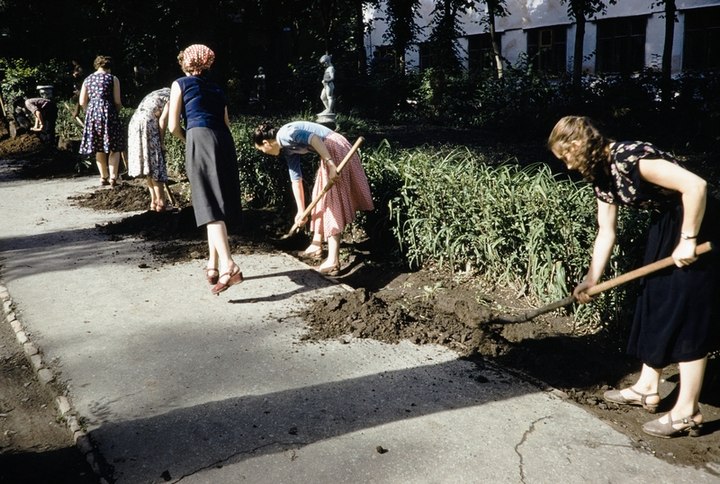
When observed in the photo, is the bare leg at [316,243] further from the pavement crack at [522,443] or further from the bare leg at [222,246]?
the pavement crack at [522,443]

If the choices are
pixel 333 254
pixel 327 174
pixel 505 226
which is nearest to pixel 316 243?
pixel 333 254

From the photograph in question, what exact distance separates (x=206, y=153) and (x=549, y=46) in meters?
19.4

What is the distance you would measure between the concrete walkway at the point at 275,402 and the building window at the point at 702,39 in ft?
54.3

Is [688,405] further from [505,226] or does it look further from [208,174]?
[208,174]

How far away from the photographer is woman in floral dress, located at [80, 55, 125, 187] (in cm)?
933

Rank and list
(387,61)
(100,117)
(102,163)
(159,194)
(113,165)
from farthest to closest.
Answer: (387,61) → (102,163) → (113,165) → (100,117) → (159,194)

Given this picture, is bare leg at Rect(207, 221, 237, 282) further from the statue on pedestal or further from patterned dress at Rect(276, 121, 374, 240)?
the statue on pedestal

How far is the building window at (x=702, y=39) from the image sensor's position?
1795cm

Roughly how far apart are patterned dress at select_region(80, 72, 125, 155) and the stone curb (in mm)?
4546

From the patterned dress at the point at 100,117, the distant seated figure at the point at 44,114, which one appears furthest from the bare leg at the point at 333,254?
the distant seated figure at the point at 44,114

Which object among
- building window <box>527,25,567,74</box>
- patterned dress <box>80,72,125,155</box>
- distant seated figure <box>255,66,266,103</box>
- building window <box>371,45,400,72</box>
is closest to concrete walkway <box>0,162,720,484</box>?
patterned dress <box>80,72,125,155</box>

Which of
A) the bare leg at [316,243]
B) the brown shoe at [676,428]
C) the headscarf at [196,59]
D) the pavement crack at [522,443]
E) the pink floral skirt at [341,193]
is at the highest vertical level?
the headscarf at [196,59]

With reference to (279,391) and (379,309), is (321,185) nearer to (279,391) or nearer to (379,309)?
(379,309)

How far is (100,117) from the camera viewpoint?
371 inches
